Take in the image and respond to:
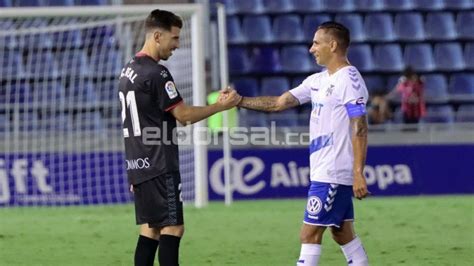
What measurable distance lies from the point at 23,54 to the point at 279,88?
5087 mm

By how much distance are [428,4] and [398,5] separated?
654 mm

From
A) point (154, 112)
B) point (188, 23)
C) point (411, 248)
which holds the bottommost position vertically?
point (411, 248)

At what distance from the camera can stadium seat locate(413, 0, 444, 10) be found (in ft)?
79.6

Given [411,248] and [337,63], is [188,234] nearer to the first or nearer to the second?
[411,248]

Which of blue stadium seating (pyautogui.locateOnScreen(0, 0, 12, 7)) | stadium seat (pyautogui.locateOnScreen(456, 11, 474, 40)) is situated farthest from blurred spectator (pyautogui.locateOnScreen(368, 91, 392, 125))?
blue stadium seating (pyautogui.locateOnScreen(0, 0, 12, 7))

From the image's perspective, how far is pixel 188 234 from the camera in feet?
40.9

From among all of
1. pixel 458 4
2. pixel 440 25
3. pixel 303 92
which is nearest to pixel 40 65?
pixel 440 25

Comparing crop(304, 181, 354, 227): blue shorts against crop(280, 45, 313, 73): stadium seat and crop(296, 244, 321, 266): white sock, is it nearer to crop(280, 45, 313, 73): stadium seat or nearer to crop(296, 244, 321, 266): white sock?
crop(296, 244, 321, 266): white sock

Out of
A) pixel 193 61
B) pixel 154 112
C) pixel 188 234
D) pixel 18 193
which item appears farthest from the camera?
pixel 18 193

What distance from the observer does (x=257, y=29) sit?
23609 mm

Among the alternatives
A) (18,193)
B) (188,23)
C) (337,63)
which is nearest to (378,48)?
(188,23)

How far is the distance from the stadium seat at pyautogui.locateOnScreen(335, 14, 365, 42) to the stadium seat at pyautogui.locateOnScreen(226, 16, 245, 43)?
2.03 meters

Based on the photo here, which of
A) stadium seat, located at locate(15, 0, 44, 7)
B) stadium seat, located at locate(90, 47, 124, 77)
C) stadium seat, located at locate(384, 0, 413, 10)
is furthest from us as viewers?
stadium seat, located at locate(384, 0, 413, 10)

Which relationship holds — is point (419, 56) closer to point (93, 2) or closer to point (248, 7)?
point (248, 7)
